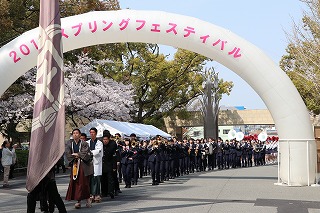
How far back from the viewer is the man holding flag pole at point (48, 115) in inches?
324

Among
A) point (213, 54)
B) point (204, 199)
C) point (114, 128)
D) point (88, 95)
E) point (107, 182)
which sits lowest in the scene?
point (204, 199)

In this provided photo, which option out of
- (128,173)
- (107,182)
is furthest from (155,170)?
(107,182)

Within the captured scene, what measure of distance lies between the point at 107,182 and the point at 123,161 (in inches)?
109

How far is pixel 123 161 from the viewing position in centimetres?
1509

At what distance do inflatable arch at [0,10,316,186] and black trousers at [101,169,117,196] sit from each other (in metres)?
4.41

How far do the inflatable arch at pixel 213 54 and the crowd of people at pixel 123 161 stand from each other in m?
3.08

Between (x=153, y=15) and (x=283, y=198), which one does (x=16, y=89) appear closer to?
(x=153, y=15)

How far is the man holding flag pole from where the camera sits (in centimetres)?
823

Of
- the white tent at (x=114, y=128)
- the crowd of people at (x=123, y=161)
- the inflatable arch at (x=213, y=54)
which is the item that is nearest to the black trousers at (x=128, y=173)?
the crowd of people at (x=123, y=161)

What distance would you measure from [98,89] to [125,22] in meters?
13.7

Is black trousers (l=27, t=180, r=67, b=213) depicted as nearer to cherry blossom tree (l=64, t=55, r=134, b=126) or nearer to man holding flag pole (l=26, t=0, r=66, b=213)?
man holding flag pole (l=26, t=0, r=66, b=213)

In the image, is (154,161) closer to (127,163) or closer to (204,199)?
(127,163)

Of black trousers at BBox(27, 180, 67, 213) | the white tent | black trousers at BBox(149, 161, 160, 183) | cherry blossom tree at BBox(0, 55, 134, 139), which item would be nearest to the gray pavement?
black trousers at BBox(149, 161, 160, 183)

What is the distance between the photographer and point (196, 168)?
23172mm
